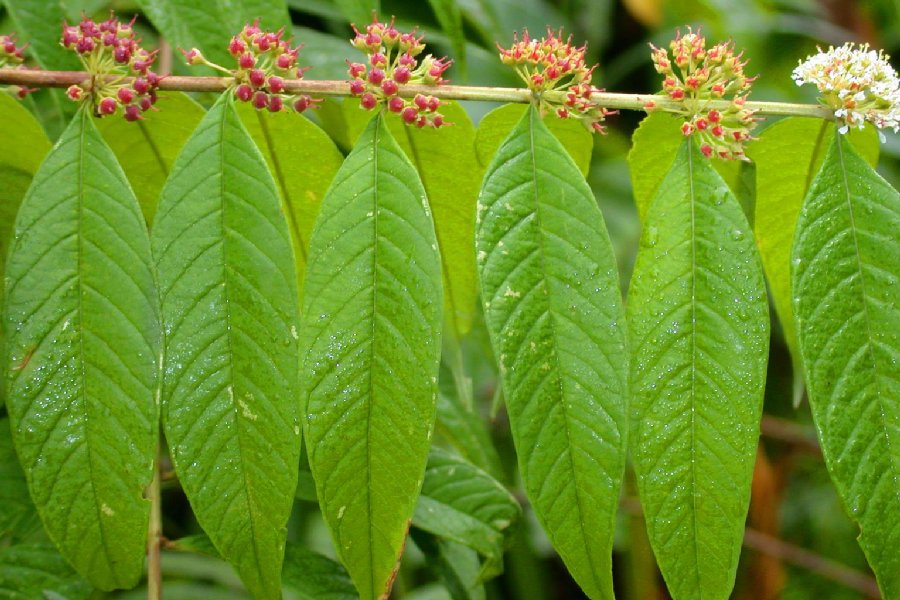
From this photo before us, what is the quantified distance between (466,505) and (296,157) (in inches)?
35.7

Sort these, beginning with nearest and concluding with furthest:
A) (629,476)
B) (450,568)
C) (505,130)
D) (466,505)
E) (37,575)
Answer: (505,130), (37,575), (466,505), (450,568), (629,476)

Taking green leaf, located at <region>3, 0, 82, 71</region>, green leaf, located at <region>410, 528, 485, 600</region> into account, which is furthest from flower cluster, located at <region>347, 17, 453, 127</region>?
green leaf, located at <region>410, 528, 485, 600</region>

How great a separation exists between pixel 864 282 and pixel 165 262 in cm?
105

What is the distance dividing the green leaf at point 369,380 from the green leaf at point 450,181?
263mm

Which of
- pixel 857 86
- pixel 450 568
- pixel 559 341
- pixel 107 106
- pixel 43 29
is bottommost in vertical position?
pixel 450 568

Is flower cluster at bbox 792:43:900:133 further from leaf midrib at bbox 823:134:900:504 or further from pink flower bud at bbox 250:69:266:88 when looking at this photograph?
pink flower bud at bbox 250:69:266:88

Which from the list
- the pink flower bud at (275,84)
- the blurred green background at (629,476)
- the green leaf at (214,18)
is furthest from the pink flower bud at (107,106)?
the blurred green background at (629,476)

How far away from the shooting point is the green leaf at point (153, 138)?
1629mm

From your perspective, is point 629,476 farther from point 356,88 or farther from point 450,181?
point 356,88

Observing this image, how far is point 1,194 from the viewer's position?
1.59 meters

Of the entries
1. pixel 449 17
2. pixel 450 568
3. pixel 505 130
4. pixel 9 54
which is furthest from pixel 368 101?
pixel 450 568

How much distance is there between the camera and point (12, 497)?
183 centimetres

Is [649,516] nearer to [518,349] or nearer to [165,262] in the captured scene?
[518,349]

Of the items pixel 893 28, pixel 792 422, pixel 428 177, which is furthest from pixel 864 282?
pixel 893 28
